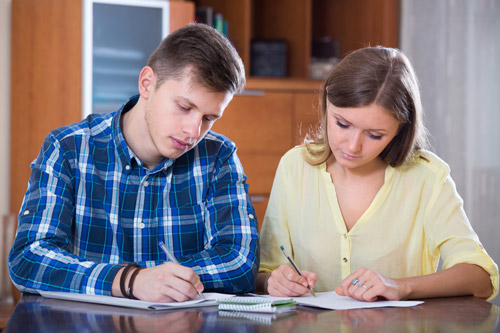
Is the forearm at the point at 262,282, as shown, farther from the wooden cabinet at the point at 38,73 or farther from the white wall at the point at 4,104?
the white wall at the point at 4,104

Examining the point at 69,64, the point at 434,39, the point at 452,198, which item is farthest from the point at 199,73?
the point at 434,39

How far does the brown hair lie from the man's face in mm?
279

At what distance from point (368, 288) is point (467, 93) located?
228 centimetres

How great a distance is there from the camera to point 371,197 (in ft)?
5.69

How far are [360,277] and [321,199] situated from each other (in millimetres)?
414

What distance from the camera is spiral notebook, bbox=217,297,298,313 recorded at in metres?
1.22

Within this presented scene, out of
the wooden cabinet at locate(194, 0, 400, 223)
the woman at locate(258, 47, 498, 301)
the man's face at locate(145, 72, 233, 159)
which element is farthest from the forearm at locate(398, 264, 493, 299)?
the wooden cabinet at locate(194, 0, 400, 223)

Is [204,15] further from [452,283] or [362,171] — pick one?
[452,283]

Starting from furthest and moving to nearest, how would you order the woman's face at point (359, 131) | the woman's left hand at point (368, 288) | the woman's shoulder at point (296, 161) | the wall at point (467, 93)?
the wall at point (467, 93) → the woman's shoulder at point (296, 161) → the woman's face at point (359, 131) → the woman's left hand at point (368, 288)

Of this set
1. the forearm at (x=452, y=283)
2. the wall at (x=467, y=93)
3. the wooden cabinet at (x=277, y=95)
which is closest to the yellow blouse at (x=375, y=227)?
the forearm at (x=452, y=283)

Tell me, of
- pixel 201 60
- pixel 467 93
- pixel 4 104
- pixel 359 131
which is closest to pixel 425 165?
pixel 359 131

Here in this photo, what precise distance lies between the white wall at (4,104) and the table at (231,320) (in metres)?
2.34

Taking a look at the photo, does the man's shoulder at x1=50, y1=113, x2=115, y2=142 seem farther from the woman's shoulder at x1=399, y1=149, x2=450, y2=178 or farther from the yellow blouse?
the woman's shoulder at x1=399, y1=149, x2=450, y2=178

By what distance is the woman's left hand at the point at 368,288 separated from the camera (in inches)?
52.8
